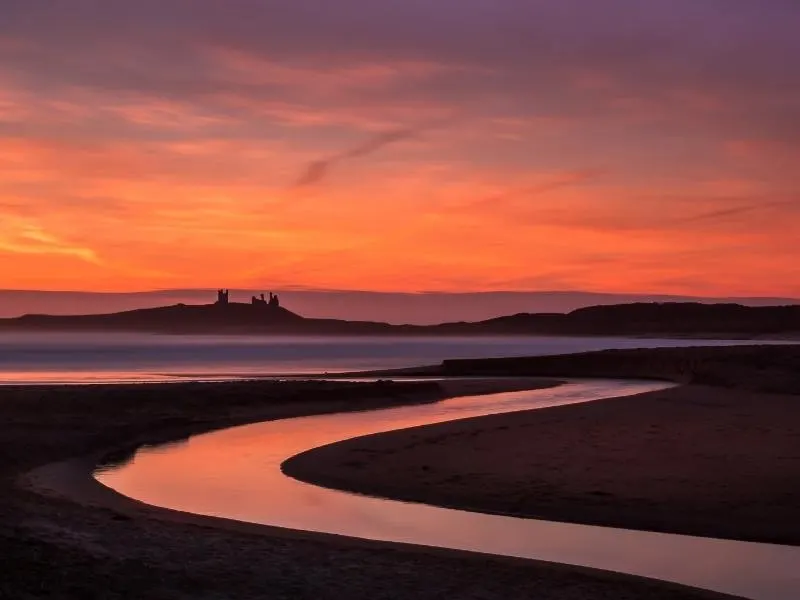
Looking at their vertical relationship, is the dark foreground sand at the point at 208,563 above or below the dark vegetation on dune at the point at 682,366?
below

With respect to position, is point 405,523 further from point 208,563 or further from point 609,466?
point 609,466

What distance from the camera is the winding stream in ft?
39.3

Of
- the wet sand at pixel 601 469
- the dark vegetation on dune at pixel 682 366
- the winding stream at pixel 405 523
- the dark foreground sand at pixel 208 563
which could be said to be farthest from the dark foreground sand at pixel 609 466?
the dark vegetation on dune at pixel 682 366

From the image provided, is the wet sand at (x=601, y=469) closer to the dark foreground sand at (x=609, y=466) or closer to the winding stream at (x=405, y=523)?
the dark foreground sand at (x=609, y=466)

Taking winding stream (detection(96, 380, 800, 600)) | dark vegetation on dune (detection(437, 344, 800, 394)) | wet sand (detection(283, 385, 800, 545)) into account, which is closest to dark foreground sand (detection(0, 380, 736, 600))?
winding stream (detection(96, 380, 800, 600))

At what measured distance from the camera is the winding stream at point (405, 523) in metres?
12.0

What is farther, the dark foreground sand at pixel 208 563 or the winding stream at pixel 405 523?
the winding stream at pixel 405 523

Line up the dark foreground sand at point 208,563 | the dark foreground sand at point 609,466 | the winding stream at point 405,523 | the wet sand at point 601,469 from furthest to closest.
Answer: the dark foreground sand at point 609,466, the wet sand at point 601,469, the winding stream at point 405,523, the dark foreground sand at point 208,563

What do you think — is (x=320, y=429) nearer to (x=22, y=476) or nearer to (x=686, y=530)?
(x=22, y=476)

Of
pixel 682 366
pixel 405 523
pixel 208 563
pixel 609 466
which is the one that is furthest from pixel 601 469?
pixel 682 366

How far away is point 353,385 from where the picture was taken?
1763 inches

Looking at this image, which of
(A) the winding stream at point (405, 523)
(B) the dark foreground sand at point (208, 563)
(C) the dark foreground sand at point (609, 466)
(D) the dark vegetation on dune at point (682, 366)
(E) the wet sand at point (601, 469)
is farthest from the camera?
(D) the dark vegetation on dune at point (682, 366)

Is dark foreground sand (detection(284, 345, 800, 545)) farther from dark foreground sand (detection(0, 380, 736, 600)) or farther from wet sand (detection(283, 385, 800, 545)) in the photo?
dark foreground sand (detection(0, 380, 736, 600))

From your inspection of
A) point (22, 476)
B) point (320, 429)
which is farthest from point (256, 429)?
point (22, 476)
